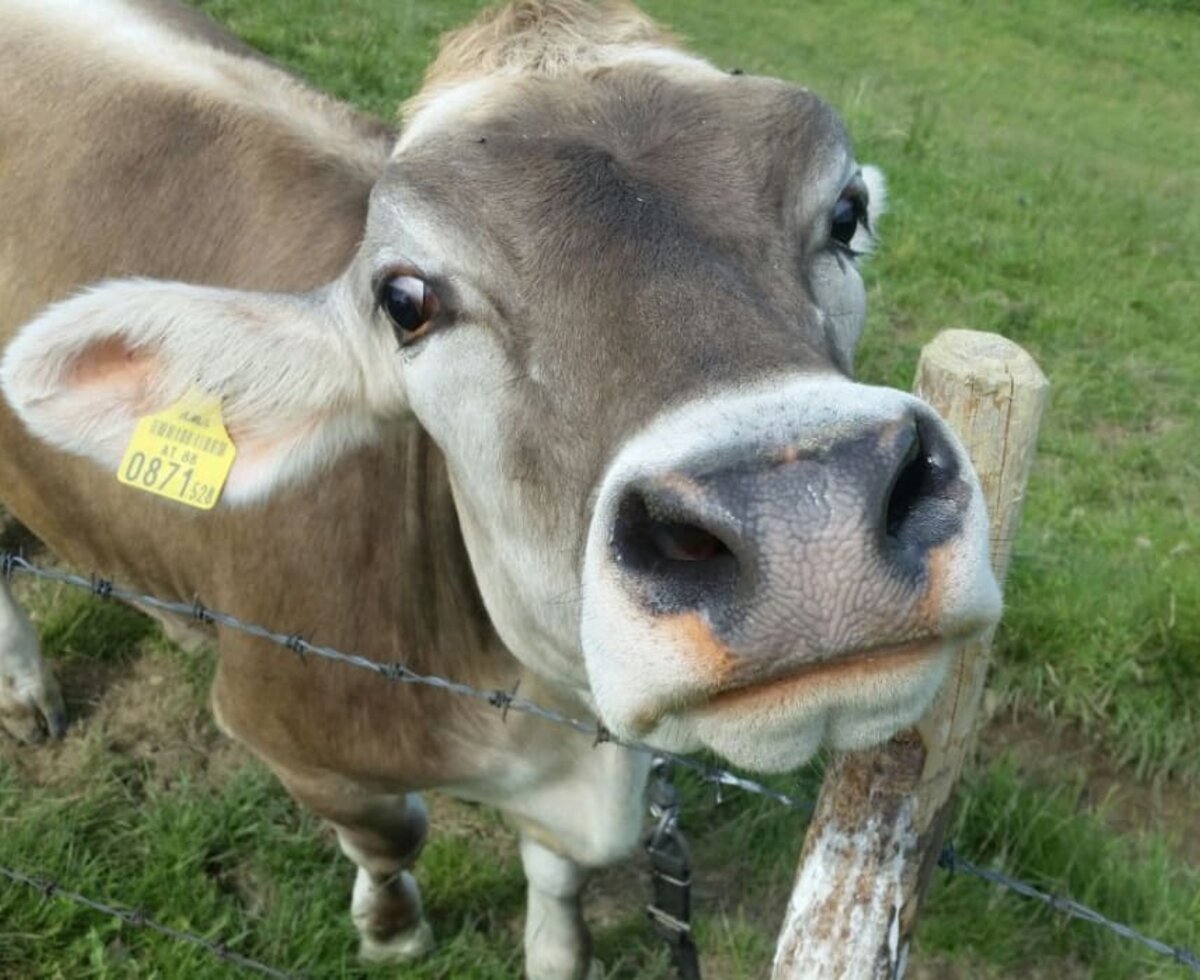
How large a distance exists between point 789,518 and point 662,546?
0.58 ft

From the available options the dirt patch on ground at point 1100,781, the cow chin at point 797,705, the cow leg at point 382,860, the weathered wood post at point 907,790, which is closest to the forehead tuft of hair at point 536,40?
the weathered wood post at point 907,790

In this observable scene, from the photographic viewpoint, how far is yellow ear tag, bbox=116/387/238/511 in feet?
8.40

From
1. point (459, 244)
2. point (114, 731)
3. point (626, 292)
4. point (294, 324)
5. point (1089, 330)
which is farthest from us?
point (1089, 330)

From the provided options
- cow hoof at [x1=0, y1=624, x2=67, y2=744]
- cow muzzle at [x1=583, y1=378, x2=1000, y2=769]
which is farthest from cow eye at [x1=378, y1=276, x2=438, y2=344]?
cow hoof at [x1=0, y1=624, x2=67, y2=744]

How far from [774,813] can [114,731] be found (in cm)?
189

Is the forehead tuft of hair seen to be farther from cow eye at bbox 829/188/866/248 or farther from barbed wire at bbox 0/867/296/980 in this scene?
barbed wire at bbox 0/867/296/980

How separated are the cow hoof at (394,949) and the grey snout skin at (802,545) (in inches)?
85.1

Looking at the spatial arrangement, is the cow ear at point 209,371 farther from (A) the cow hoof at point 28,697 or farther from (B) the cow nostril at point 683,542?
(A) the cow hoof at point 28,697

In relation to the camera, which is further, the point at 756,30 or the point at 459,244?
the point at 756,30

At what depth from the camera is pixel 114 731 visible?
403cm

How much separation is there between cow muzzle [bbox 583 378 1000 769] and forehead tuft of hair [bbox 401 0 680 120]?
1127 millimetres

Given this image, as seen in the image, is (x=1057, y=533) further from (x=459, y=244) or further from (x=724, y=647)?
(x=724, y=647)

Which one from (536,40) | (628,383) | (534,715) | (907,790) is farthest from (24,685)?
(907,790)

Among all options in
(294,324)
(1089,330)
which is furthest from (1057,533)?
(294,324)
